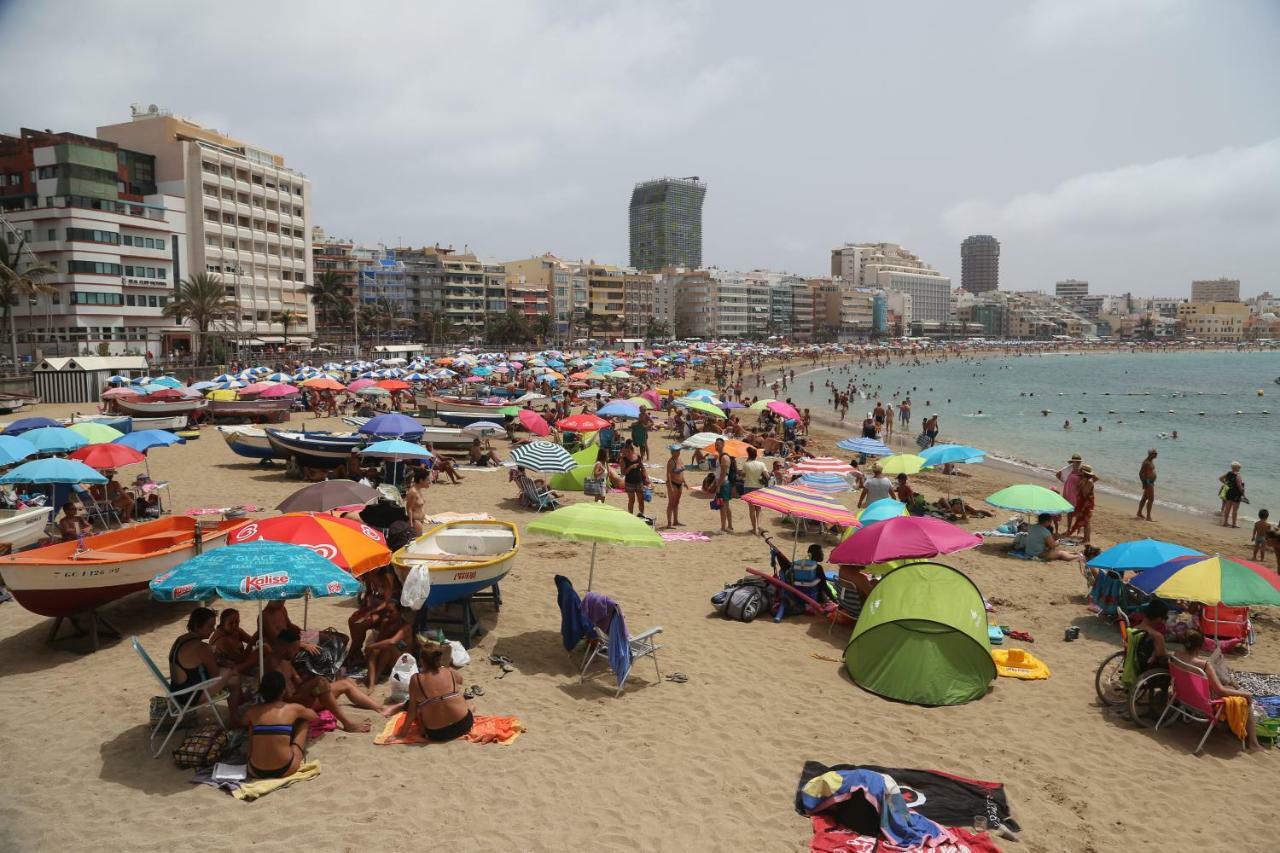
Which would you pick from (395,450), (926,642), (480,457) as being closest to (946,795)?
(926,642)

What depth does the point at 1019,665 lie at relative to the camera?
790cm

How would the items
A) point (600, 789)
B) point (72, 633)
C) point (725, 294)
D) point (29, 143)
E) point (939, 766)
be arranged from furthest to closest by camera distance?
point (725, 294)
point (29, 143)
point (72, 633)
point (939, 766)
point (600, 789)

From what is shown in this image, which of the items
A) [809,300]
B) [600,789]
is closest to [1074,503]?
[600,789]

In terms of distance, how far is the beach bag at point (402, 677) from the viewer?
6605 mm

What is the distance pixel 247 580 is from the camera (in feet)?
18.5

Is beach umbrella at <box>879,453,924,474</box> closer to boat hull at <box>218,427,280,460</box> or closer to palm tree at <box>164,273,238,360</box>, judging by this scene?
boat hull at <box>218,427,280,460</box>

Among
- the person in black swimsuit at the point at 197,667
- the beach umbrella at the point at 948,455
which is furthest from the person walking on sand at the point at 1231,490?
the person in black swimsuit at the point at 197,667

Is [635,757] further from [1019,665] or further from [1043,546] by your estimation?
[1043,546]

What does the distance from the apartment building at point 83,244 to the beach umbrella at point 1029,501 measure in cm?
4559

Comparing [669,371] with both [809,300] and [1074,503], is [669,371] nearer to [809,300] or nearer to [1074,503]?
[1074,503]

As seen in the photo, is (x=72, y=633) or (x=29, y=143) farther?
(x=29, y=143)

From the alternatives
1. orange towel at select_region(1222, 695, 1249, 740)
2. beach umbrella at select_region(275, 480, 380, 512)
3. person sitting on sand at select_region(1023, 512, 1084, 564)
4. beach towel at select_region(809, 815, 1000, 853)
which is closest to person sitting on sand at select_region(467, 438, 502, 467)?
beach umbrella at select_region(275, 480, 380, 512)

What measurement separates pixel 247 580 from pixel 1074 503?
12.6 meters

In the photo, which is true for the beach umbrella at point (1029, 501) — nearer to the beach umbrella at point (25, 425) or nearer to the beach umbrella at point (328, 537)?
the beach umbrella at point (328, 537)
